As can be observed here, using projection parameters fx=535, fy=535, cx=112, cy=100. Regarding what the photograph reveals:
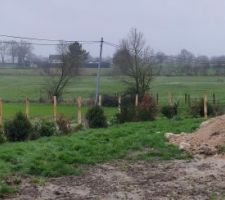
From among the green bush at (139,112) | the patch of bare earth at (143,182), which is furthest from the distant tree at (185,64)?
the patch of bare earth at (143,182)

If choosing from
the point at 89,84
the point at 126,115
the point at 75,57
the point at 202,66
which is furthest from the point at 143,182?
the point at 89,84

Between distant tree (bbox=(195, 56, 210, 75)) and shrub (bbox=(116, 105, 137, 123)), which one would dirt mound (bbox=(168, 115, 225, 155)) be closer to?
shrub (bbox=(116, 105, 137, 123))

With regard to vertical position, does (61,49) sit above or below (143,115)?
above

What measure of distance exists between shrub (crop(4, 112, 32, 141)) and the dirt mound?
4.99 meters

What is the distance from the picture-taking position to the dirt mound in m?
13.8

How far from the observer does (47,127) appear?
19.3m

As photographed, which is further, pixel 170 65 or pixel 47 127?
pixel 170 65

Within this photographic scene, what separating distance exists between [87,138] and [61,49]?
3822cm

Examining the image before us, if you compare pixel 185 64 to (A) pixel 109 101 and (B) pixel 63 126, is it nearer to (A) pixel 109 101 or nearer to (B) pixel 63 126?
(A) pixel 109 101

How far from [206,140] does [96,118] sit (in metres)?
9.37

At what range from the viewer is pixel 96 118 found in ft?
77.4

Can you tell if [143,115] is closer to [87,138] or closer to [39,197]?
[87,138]

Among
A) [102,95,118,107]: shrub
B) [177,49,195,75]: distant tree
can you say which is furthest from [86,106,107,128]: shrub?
[177,49,195,75]: distant tree

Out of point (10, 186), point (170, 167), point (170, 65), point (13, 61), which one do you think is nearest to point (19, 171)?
point (10, 186)
